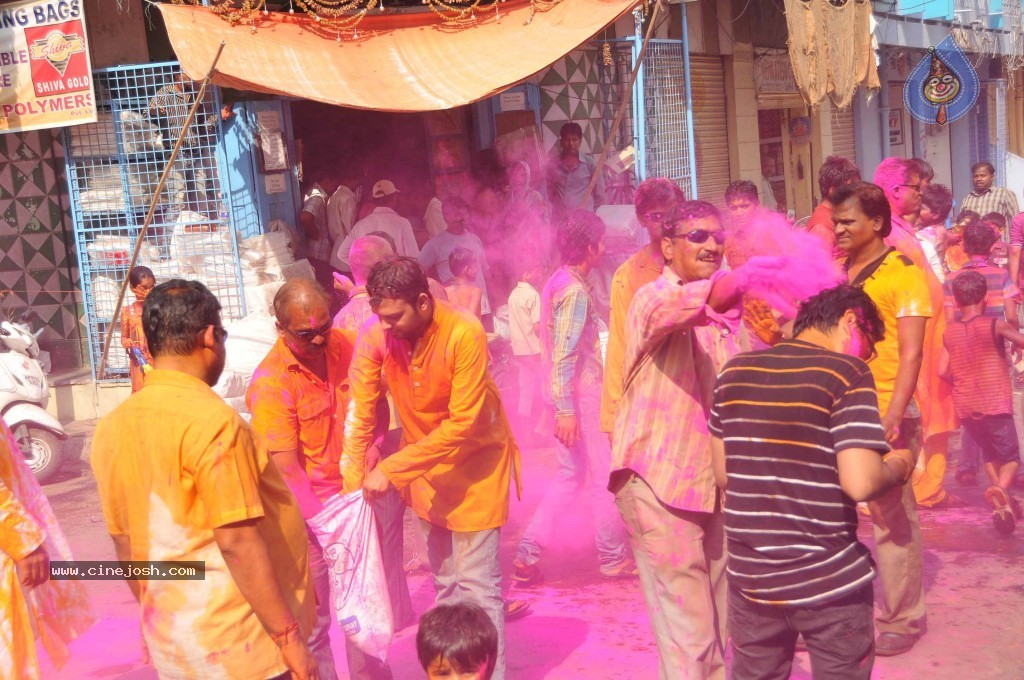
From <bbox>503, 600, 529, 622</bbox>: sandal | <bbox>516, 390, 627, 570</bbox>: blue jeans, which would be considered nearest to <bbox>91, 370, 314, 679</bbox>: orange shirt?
<bbox>503, 600, 529, 622</bbox>: sandal

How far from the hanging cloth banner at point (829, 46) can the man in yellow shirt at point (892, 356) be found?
7890mm

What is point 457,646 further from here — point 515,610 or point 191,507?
point 515,610

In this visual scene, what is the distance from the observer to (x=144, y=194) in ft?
31.2

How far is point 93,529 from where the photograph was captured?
7238 millimetres

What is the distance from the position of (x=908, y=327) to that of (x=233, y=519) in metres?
2.90

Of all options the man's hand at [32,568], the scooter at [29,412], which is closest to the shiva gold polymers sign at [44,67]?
the scooter at [29,412]

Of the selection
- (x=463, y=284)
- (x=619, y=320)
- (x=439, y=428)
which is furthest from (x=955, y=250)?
(x=439, y=428)

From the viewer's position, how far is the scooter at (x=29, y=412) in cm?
830

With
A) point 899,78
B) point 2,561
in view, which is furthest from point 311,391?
point 899,78

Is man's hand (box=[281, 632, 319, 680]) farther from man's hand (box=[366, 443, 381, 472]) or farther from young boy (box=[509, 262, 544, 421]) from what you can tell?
young boy (box=[509, 262, 544, 421])

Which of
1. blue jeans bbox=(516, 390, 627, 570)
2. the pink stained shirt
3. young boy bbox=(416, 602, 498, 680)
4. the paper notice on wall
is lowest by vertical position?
blue jeans bbox=(516, 390, 627, 570)

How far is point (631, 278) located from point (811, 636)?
2.06 meters

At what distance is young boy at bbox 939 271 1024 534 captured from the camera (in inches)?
250

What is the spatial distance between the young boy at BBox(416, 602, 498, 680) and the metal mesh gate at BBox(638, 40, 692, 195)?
27.8 ft
